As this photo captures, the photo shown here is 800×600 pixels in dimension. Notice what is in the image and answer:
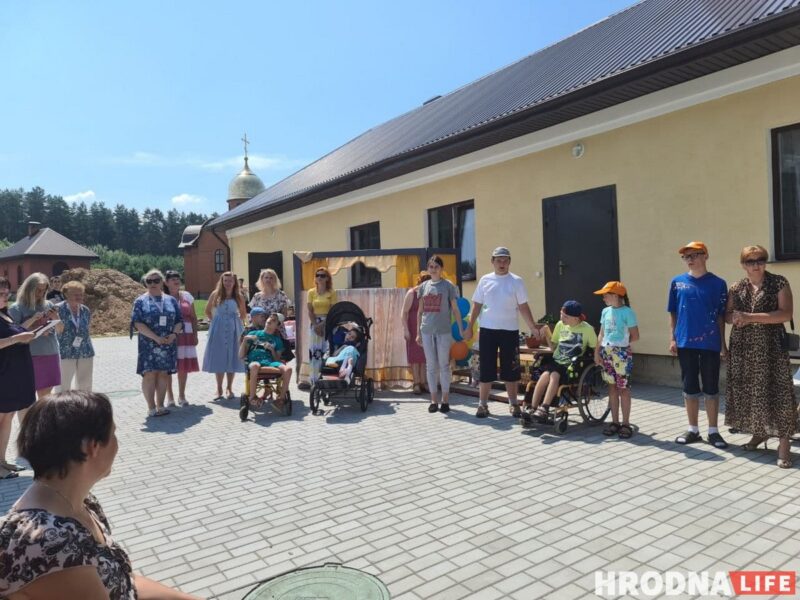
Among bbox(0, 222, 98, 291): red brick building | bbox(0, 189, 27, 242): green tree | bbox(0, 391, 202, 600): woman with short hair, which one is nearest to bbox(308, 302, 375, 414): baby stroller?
bbox(0, 391, 202, 600): woman with short hair

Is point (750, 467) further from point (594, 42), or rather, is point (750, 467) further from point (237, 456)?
point (594, 42)

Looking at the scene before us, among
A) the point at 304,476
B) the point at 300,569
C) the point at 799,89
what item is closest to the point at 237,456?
the point at 304,476

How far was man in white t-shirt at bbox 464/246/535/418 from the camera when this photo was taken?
6.62 meters

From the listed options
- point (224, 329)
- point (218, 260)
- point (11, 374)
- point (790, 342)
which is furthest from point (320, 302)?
point (218, 260)

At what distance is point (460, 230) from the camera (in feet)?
39.6

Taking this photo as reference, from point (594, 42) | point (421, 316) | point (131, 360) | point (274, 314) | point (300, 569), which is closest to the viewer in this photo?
point (300, 569)

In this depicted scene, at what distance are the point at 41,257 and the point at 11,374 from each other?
179ft

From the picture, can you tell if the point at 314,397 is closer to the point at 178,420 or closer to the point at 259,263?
the point at 178,420

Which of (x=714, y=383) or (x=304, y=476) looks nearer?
(x=304, y=476)

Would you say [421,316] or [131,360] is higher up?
[421,316]

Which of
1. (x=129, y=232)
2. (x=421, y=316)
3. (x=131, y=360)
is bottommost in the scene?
(x=131, y=360)

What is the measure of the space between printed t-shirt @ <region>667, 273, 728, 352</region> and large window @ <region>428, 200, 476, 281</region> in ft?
21.2

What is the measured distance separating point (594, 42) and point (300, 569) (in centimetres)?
1157

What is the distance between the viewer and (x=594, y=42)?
37.9ft
